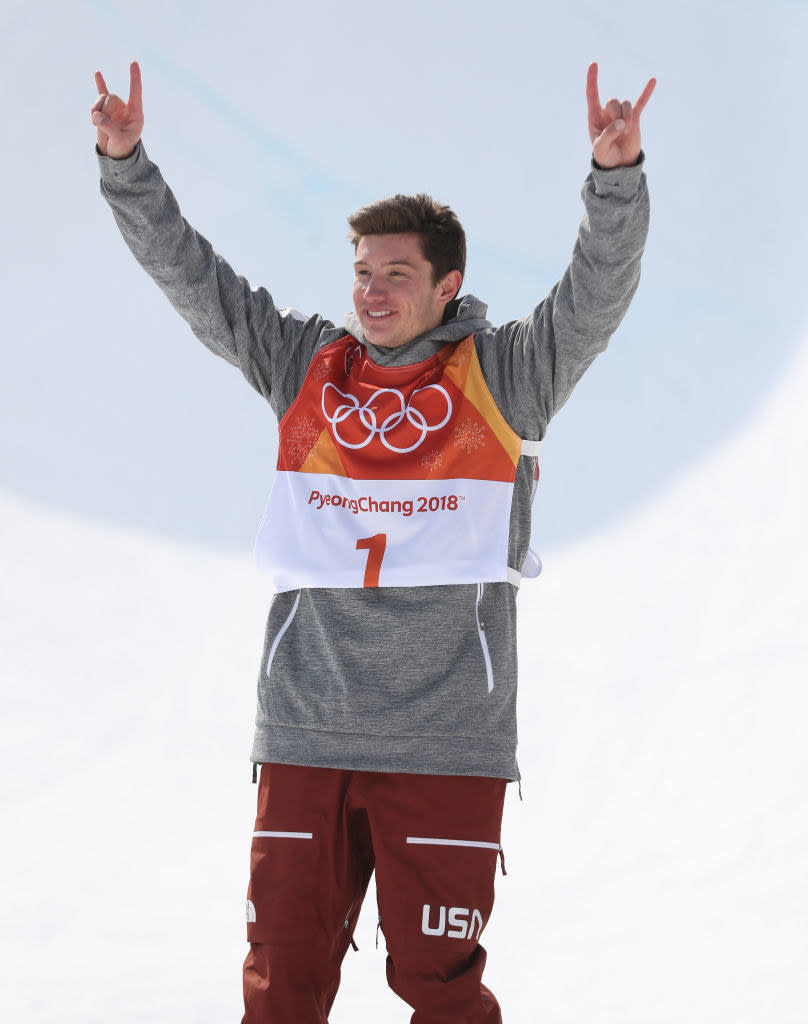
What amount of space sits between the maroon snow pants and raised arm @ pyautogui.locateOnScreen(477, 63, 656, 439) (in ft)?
2.20

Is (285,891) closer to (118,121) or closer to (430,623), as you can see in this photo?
(430,623)

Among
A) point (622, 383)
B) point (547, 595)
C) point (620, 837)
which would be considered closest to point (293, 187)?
point (622, 383)

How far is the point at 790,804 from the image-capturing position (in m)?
3.23

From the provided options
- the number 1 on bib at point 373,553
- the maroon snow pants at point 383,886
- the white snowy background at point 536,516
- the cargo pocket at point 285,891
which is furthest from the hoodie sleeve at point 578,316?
the white snowy background at point 536,516

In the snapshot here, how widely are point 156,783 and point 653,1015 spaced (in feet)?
5.87

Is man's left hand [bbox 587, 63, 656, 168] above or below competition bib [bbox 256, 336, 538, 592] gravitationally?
above

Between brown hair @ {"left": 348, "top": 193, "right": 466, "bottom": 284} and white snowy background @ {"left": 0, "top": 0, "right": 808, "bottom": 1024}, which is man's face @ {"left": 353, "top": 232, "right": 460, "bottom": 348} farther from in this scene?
white snowy background @ {"left": 0, "top": 0, "right": 808, "bottom": 1024}

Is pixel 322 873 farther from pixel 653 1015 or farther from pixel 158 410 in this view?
pixel 158 410

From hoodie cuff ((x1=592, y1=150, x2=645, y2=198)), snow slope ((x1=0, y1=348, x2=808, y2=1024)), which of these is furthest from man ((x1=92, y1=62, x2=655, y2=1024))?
snow slope ((x1=0, y1=348, x2=808, y2=1024))

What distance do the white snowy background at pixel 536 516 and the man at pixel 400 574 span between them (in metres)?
0.88

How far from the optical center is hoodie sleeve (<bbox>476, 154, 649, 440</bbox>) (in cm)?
176

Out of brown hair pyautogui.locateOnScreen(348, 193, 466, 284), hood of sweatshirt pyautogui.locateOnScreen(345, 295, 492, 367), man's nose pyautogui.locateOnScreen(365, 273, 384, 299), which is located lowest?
hood of sweatshirt pyautogui.locateOnScreen(345, 295, 492, 367)

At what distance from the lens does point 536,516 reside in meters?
4.96

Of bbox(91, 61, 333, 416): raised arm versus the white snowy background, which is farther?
the white snowy background
